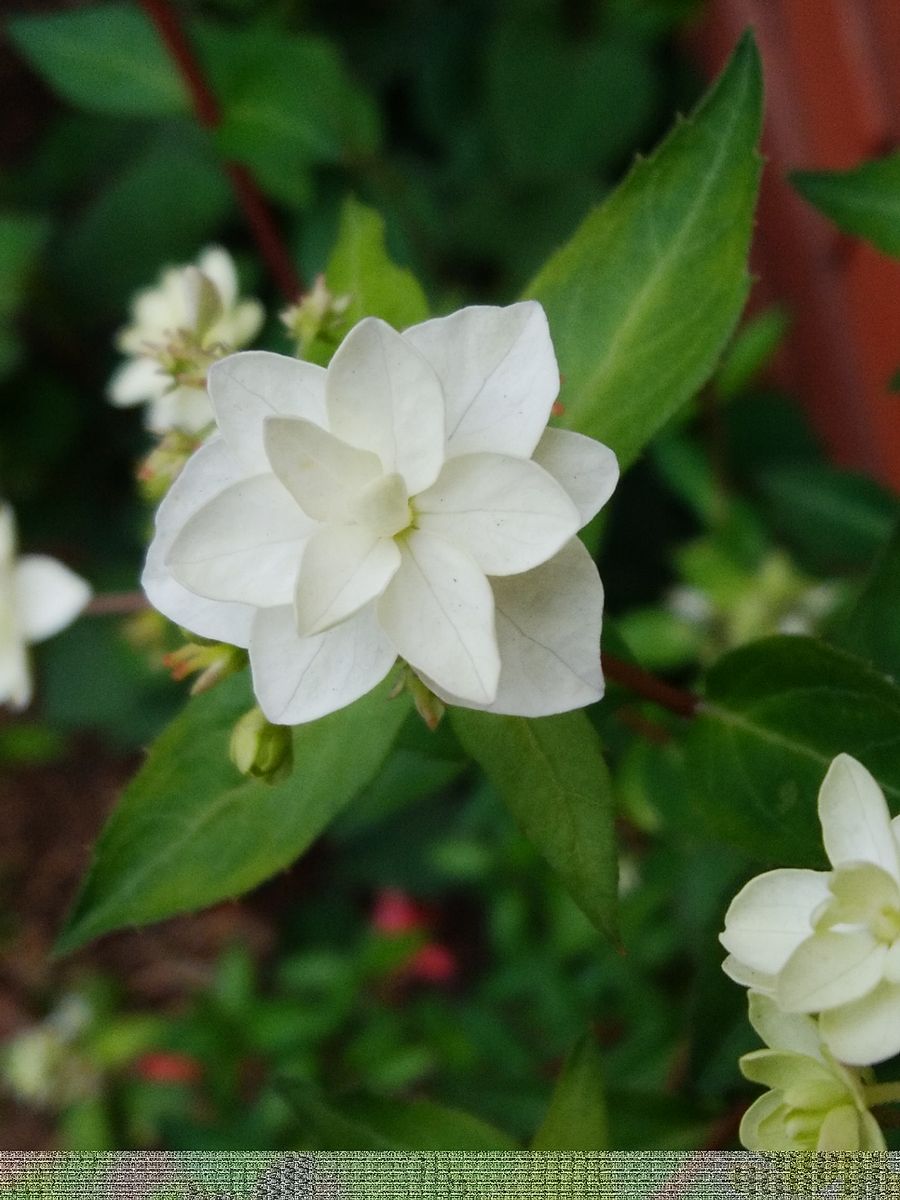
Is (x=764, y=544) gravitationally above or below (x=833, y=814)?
below

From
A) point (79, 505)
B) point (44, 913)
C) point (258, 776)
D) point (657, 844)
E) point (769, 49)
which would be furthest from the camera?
point (44, 913)

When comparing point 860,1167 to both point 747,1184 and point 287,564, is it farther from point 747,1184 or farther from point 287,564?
point 287,564

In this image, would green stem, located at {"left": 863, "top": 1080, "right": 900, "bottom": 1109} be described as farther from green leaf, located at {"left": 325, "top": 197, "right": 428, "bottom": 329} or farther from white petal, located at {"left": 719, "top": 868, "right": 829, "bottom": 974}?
green leaf, located at {"left": 325, "top": 197, "right": 428, "bottom": 329}

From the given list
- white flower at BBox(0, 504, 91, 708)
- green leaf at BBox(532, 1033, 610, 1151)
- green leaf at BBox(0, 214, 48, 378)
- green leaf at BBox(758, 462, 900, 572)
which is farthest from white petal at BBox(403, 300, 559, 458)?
green leaf at BBox(0, 214, 48, 378)

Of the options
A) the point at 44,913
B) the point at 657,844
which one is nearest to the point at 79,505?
the point at 44,913

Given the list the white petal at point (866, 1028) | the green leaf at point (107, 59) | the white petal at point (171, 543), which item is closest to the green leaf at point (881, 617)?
the white petal at point (866, 1028)

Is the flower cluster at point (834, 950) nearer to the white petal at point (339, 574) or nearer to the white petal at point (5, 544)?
the white petal at point (339, 574)
